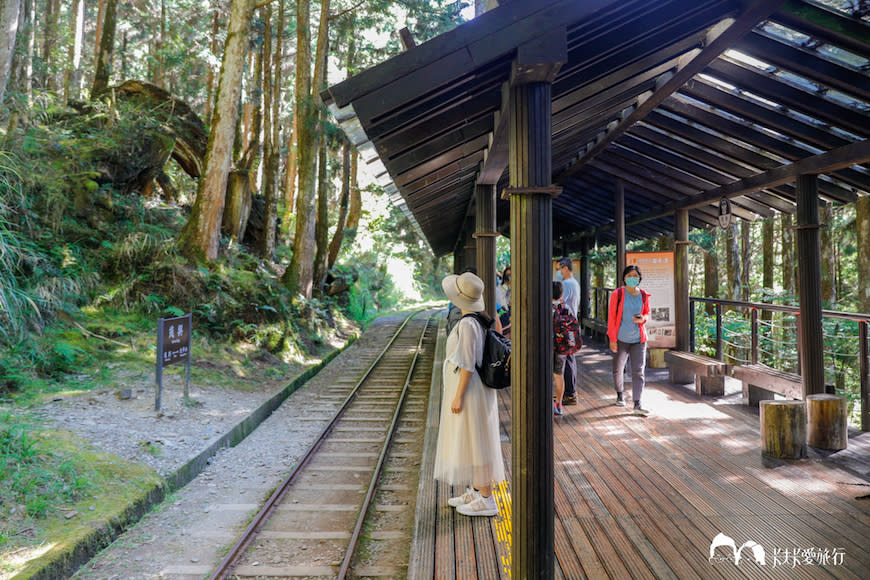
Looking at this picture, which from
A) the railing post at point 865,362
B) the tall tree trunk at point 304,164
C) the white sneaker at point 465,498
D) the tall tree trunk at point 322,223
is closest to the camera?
the white sneaker at point 465,498

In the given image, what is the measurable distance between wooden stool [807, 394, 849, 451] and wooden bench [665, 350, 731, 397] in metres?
1.87

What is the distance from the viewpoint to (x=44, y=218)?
990cm

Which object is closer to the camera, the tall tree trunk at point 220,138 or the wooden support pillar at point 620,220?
the wooden support pillar at point 620,220

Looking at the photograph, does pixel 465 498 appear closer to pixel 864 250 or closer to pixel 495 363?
pixel 495 363

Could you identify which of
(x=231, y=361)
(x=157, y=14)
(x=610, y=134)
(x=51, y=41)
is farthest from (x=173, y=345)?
(x=157, y=14)

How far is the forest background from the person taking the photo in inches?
303

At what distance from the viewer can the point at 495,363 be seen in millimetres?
3926

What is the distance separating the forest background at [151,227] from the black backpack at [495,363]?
3726 mm

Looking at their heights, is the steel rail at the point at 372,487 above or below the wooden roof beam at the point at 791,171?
below

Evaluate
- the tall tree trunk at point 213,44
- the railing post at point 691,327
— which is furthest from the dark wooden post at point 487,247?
the tall tree trunk at point 213,44

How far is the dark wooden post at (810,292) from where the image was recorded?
5.68 metres

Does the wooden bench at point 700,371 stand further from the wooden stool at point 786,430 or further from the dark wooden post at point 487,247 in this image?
the dark wooden post at point 487,247

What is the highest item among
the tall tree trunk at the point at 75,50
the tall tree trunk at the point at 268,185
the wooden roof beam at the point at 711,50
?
the tall tree trunk at the point at 75,50

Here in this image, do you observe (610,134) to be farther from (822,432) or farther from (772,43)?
(822,432)
